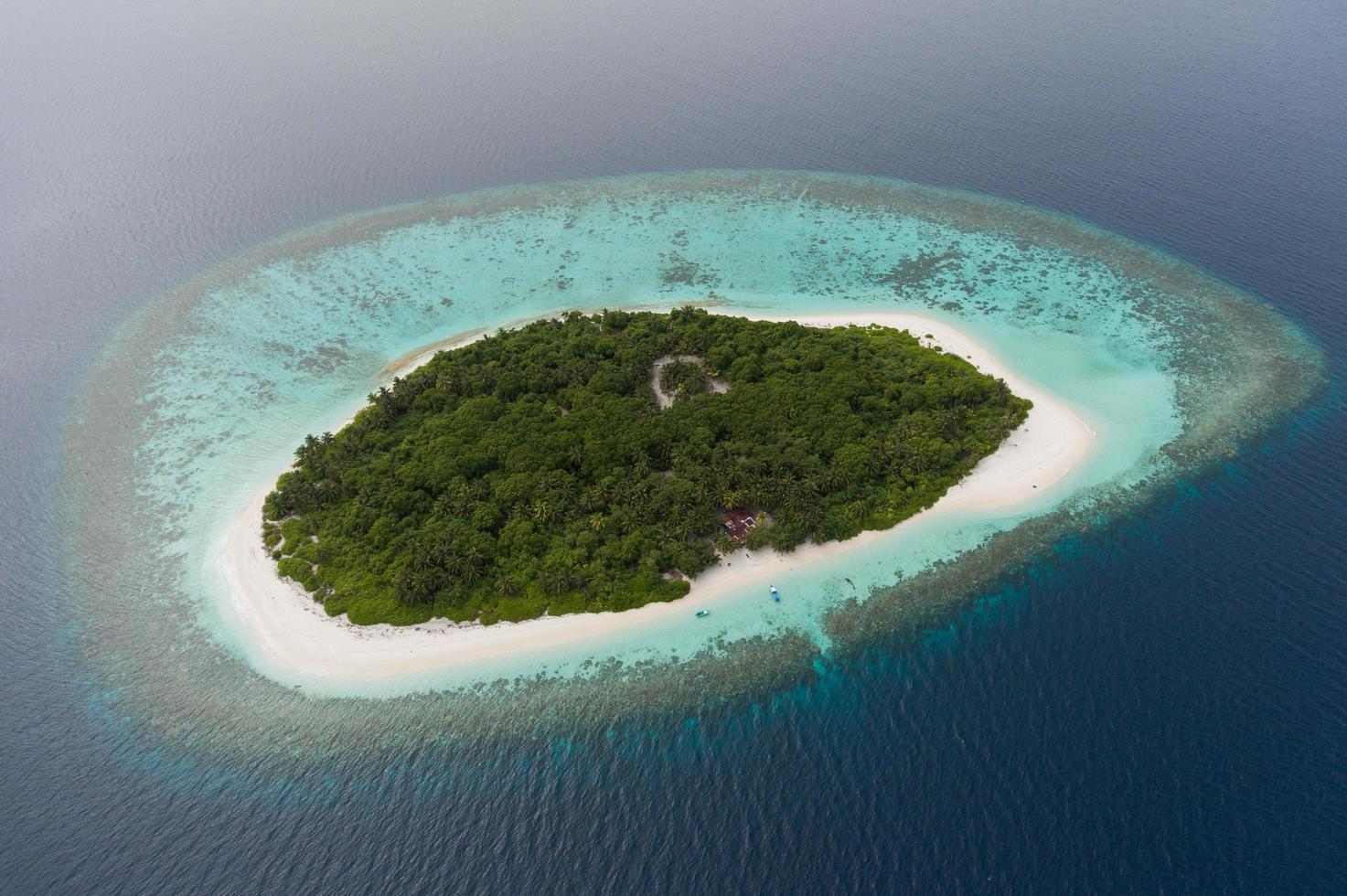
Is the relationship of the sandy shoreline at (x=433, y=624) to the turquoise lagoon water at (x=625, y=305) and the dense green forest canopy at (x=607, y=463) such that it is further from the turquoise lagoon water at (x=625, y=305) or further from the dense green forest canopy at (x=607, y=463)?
the dense green forest canopy at (x=607, y=463)

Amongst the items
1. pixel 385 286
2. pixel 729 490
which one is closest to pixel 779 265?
pixel 729 490

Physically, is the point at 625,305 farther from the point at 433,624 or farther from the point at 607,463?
the point at 433,624

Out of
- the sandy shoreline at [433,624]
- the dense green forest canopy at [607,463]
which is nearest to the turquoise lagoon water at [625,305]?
the sandy shoreline at [433,624]

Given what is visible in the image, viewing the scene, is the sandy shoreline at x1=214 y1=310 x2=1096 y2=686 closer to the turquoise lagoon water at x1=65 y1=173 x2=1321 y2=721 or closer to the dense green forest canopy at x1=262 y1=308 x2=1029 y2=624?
the turquoise lagoon water at x1=65 y1=173 x2=1321 y2=721

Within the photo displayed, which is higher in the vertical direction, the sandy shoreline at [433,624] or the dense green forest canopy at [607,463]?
the dense green forest canopy at [607,463]

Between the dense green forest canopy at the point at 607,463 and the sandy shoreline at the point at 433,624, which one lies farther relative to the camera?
the dense green forest canopy at the point at 607,463

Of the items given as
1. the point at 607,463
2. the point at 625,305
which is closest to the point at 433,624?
the point at 607,463

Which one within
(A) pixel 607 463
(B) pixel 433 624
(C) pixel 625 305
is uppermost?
(C) pixel 625 305

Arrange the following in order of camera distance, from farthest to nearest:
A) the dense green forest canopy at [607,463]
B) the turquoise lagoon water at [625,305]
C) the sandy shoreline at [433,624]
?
the dense green forest canopy at [607,463] → the sandy shoreline at [433,624] → the turquoise lagoon water at [625,305]
